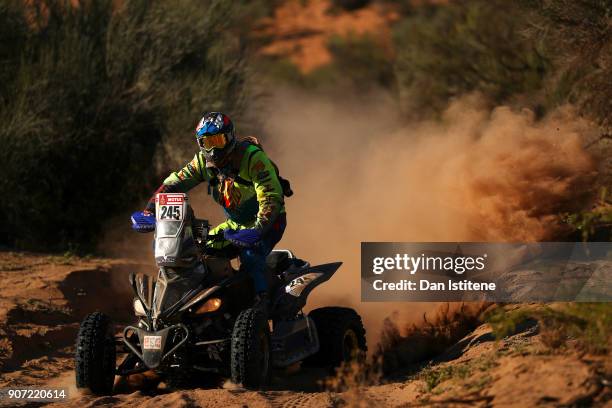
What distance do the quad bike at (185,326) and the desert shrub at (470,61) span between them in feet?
46.1

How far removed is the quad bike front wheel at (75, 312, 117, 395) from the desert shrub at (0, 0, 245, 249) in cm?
784

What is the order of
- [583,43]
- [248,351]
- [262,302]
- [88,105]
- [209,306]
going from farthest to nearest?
[88,105] → [583,43] → [262,302] → [209,306] → [248,351]

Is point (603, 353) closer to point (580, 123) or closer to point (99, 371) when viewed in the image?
point (99, 371)

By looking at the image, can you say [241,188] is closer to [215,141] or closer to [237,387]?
[215,141]

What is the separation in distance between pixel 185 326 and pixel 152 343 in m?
0.27

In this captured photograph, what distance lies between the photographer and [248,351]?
7398 millimetres

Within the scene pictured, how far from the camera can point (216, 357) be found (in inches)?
307

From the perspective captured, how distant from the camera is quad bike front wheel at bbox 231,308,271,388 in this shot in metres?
7.41

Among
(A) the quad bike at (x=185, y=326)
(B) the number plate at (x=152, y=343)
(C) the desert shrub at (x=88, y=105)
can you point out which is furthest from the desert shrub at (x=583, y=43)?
(B) the number plate at (x=152, y=343)

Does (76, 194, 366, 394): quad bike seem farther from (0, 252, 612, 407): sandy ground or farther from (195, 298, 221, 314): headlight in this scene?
(0, 252, 612, 407): sandy ground

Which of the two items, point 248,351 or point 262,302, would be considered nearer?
point 248,351

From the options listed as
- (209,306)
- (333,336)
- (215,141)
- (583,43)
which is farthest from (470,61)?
(209,306)

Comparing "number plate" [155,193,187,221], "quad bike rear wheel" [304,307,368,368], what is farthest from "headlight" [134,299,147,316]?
"quad bike rear wheel" [304,307,368,368]

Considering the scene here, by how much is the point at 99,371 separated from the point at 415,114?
21.0 metres
